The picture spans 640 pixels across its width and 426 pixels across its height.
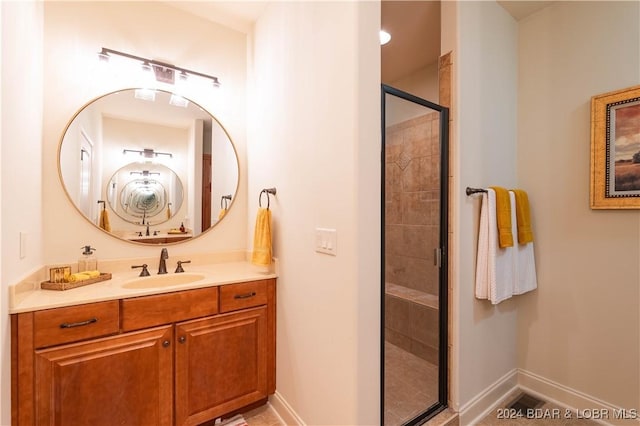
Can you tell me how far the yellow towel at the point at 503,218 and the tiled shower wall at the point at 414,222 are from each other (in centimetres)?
38

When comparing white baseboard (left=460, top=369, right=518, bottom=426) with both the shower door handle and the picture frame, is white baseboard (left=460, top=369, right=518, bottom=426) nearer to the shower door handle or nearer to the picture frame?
the shower door handle

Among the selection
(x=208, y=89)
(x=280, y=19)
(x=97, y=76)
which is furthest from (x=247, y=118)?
(x=97, y=76)

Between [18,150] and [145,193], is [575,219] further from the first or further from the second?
[18,150]

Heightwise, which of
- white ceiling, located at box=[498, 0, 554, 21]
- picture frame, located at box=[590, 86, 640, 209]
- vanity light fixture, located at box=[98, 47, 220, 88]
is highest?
white ceiling, located at box=[498, 0, 554, 21]

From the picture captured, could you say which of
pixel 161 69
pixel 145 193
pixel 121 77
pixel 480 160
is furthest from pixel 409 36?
pixel 145 193

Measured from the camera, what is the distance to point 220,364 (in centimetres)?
166

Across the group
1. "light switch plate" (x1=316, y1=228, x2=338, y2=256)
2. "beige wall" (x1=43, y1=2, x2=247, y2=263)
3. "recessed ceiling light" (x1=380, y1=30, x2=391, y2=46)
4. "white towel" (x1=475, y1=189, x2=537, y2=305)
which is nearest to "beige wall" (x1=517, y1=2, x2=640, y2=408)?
"white towel" (x1=475, y1=189, x2=537, y2=305)

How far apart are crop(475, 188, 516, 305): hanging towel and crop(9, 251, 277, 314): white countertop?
132cm

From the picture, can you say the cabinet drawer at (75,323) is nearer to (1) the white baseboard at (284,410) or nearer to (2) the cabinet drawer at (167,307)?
(2) the cabinet drawer at (167,307)

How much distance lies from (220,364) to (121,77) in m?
1.97

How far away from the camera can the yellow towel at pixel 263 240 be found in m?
1.79

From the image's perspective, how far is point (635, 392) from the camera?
5.36 ft

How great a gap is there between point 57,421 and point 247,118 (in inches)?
82.8

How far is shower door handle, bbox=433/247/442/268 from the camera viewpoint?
1.75 meters
